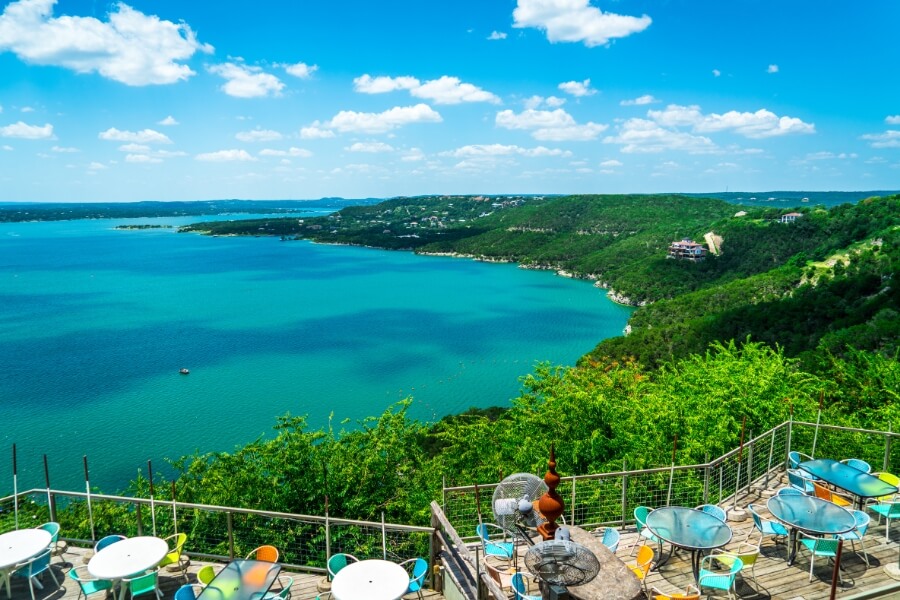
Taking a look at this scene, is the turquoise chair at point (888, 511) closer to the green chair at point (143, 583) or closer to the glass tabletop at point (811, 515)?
the glass tabletop at point (811, 515)

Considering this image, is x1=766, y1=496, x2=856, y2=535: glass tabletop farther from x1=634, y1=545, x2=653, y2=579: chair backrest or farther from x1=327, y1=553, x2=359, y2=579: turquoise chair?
x1=327, y1=553, x2=359, y2=579: turquoise chair

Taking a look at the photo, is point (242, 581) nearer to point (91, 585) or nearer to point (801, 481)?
point (91, 585)

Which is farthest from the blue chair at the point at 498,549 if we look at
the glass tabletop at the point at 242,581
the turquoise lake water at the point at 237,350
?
the turquoise lake water at the point at 237,350

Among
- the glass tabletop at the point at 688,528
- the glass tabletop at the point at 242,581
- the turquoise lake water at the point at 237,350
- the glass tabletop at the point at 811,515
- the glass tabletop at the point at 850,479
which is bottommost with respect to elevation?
the turquoise lake water at the point at 237,350

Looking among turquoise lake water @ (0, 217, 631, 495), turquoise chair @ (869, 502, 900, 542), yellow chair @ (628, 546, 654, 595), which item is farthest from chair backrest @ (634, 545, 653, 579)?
turquoise lake water @ (0, 217, 631, 495)

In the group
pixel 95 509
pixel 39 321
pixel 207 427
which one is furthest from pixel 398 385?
pixel 39 321

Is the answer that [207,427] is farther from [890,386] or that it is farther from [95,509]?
[890,386]
